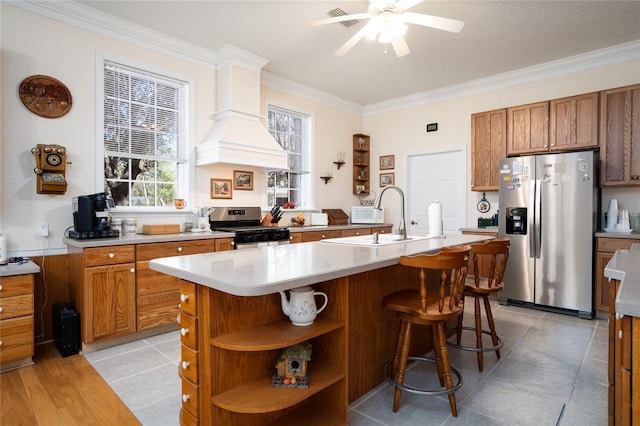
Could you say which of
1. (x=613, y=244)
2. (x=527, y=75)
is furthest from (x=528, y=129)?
(x=613, y=244)

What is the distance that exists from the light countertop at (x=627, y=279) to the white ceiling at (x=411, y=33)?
2.46 m

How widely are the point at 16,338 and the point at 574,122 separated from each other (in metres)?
5.77

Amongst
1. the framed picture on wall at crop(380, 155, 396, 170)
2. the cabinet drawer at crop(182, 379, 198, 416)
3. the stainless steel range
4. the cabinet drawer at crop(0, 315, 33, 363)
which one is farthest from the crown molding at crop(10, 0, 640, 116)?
the cabinet drawer at crop(182, 379, 198, 416)

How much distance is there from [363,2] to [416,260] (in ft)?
8.21

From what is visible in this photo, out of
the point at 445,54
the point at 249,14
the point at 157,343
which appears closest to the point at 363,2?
the point at 249,14

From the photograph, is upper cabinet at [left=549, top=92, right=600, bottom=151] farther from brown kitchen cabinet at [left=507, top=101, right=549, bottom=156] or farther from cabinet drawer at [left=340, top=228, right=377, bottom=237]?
cabinet drawer at [left=340, top=228, right=377, bottom=237]

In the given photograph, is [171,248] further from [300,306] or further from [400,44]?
[400,44]

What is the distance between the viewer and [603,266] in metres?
3.61

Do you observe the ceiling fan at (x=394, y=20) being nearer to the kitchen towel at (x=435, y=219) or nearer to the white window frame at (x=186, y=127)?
the kitchen towel at (x=435, y=219)

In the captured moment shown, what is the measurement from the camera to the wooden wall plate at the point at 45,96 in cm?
294

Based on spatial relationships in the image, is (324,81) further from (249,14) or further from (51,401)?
(51,401)

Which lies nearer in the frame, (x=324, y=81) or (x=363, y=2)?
(x=363, y=2)

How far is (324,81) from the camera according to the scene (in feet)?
16.7

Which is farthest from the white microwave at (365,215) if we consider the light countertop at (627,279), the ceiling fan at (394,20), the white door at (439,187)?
the light countertop at (627,279)
